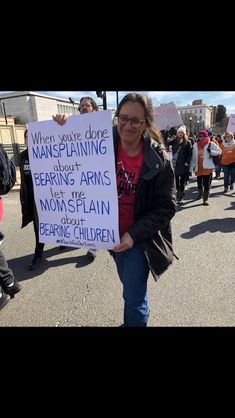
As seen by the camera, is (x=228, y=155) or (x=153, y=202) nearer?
(x=153, y=202)

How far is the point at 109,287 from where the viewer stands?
343 centimetres

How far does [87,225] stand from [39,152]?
665 mm

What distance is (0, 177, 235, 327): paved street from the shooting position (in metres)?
2.85

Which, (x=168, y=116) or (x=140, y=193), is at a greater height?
(x=168, y=116)

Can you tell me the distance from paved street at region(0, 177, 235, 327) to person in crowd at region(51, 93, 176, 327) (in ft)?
2.86

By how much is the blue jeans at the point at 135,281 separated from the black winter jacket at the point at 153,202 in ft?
0.23

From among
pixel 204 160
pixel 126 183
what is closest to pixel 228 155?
pixel 204 160

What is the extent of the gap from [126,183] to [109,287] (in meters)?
1.77

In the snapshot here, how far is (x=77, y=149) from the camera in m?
2.11

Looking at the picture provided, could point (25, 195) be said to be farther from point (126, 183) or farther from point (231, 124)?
point (231, 124)

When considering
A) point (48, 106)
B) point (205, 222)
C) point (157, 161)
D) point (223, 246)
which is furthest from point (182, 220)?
point (48, 106)

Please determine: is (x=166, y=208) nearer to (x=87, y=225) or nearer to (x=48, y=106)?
(x=87, y=225)

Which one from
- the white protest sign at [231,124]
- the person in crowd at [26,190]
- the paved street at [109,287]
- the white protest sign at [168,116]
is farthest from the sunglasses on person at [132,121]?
the white protest sign at [231,124]

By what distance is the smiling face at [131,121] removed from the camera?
1832 mm
